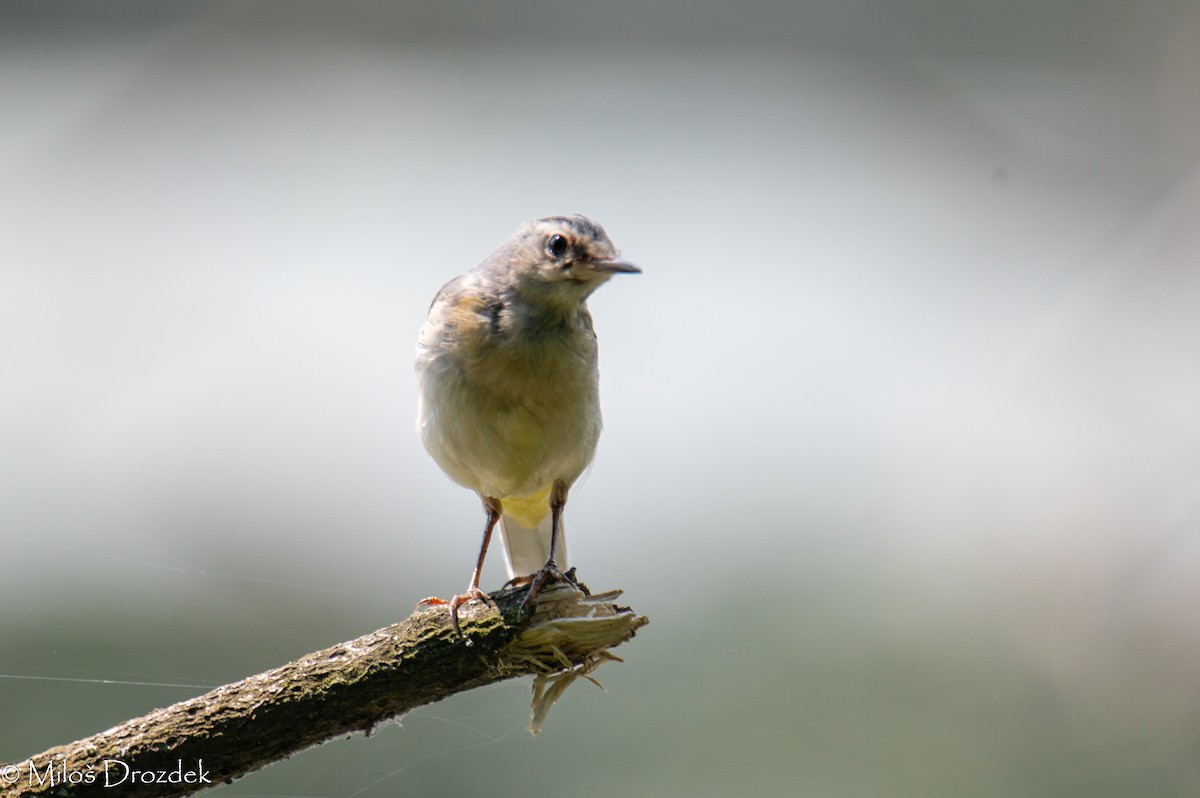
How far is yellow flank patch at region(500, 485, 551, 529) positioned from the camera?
14.4ft

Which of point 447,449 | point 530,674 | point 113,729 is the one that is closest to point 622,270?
point 447,449

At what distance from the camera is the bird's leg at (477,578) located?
9.65ft

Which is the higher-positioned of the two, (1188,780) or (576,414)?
(576,414)

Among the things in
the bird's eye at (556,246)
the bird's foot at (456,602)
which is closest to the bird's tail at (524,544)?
the bird's foot at (456,602)

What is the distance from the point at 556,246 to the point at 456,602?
160cm

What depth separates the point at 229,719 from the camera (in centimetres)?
267

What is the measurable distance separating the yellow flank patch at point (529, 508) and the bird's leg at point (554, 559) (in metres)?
0.05

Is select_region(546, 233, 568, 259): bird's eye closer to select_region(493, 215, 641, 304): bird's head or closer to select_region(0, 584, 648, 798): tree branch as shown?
select_region(493, 215, 641, 304): bird's head

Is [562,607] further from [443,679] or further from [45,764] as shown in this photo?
[45,764]

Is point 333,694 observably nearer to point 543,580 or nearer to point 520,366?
point 543,580

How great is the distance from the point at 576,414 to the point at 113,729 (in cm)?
194

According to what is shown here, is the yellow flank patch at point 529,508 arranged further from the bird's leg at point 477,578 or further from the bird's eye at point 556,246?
the bird's eye at point 556,246

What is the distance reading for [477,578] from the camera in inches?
156

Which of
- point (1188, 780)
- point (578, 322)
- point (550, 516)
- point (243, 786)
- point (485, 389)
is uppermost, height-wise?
point (578, 322)
